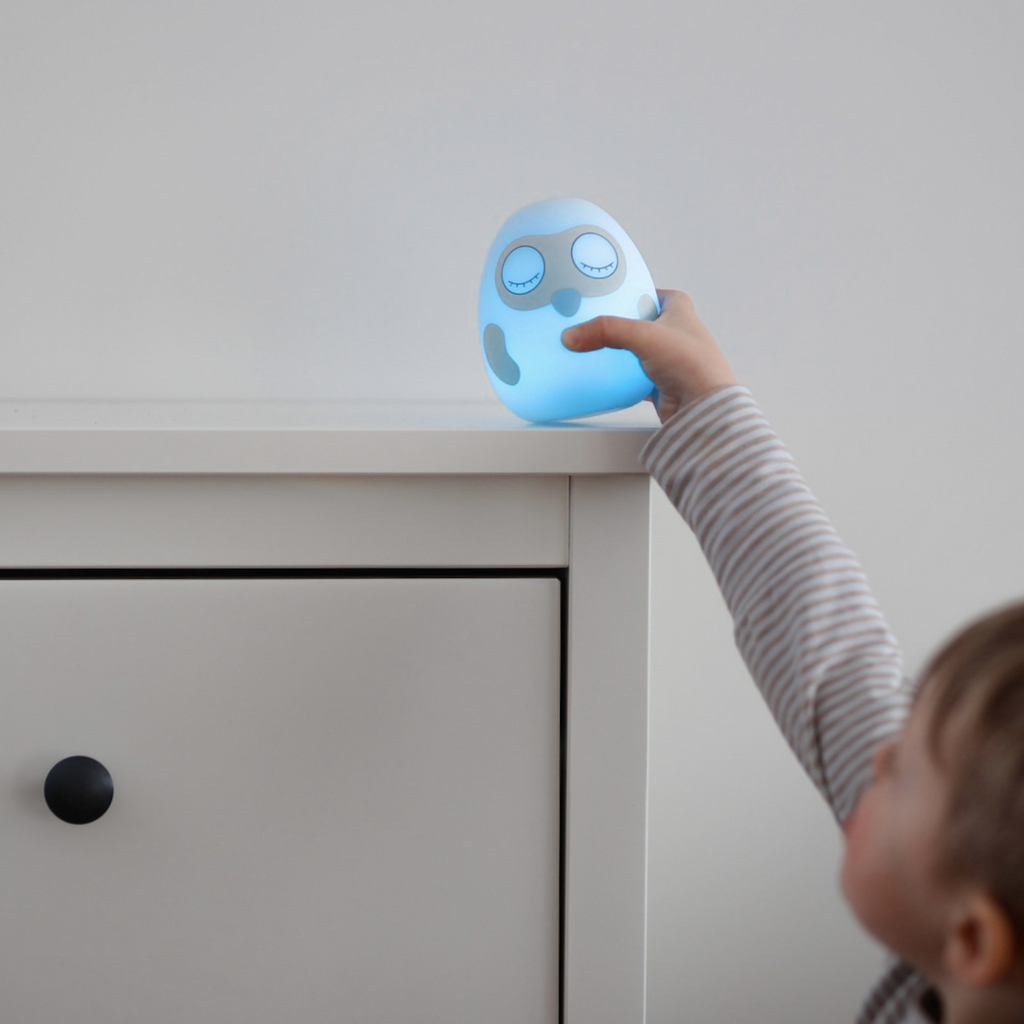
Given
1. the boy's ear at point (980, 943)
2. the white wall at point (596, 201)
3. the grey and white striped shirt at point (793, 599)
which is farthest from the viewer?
the white wall at point (596, 201)

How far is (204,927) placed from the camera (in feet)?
1.60

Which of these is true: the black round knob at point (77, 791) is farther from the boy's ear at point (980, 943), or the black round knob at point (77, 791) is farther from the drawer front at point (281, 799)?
the boy's ear at point (980, 943)

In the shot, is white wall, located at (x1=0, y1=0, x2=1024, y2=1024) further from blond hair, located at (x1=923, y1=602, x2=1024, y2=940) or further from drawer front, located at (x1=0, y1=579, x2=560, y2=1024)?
blond hair, located at (x1=923, y1=602, x2=1024, y2=940)

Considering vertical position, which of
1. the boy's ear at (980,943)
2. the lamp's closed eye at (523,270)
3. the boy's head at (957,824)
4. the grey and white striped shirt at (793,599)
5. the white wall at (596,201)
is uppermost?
the white wall at (596,201)

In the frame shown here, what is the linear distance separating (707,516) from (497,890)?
0.67 ft

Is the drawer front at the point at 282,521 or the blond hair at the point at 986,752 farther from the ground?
the drawer front at the point at 282,521

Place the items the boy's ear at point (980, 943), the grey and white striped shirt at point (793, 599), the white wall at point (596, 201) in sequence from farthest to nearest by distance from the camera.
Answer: the white wall at point (596, 201) < the grey and white striped shirt at point (793, 599) < the boy's ear at point (980, 943)

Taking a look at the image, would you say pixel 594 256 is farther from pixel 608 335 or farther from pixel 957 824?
pixel 957 824

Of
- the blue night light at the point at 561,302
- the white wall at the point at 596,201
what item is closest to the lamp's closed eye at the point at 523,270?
the blue night light at the point at 561,302

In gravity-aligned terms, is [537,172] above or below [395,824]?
above

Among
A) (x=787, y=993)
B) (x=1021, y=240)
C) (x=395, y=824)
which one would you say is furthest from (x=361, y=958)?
(x=1021, y=240)

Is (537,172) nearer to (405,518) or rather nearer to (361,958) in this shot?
(405,518)

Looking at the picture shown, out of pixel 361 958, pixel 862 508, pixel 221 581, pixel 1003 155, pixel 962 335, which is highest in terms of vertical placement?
pixel 1003 155

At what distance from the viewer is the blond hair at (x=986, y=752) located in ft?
0.96
